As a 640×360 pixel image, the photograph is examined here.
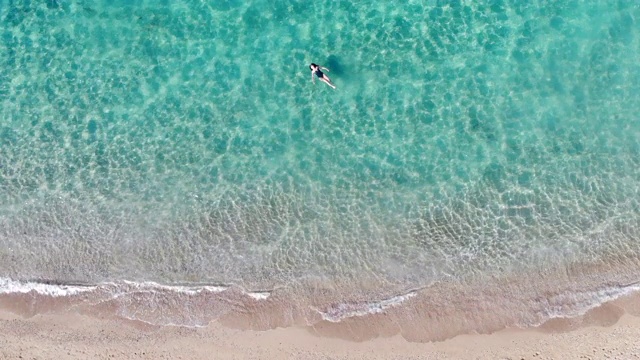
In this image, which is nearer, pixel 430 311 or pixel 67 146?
pixel 430 311

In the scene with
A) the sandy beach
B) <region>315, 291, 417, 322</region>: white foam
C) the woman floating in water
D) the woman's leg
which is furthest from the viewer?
the woman's leg

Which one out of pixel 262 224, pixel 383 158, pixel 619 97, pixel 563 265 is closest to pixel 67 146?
pixel 262 224

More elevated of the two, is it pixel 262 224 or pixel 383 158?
pixel 383 158

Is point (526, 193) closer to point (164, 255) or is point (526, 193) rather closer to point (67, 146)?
point (164, 255)

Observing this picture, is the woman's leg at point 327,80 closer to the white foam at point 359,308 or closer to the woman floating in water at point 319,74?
the woman floating in water at point 319,74

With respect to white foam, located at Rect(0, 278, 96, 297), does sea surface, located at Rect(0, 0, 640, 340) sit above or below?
above

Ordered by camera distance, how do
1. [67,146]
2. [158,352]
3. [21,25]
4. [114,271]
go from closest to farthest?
[158,352] < [114,271] < [67,146] < [21,25]

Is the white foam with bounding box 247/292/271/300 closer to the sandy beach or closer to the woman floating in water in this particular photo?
the sandy beach

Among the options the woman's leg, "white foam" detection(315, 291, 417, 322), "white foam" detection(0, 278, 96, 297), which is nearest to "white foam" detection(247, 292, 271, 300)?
"white foam" detection(315, 291, 417, 322)
